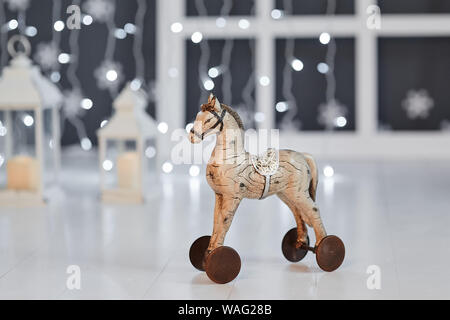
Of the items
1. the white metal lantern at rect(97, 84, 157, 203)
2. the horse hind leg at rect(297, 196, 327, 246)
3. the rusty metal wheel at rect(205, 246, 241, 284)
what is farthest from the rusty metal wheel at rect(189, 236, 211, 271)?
the white metal lantern at rect(97, 84, 157, 203)

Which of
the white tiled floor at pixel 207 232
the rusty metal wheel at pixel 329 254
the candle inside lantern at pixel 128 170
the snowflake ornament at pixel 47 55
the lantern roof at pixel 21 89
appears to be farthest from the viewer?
the snowflake ornament at pixel 47 55

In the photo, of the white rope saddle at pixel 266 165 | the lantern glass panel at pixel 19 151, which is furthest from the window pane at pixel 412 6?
the white rope saddle at pixel 266 165

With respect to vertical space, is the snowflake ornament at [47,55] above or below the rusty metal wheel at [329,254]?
above

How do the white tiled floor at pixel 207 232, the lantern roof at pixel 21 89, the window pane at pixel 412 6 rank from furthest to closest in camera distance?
1. the window pane at pixel 412 6
2. the lantern roof at pixel 21 89
3. the white tiled floor at pixel 207 232

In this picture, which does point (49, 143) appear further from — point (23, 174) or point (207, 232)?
point (207, 232)

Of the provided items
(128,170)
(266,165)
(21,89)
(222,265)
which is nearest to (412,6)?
(128,170)

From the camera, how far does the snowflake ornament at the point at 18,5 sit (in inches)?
151

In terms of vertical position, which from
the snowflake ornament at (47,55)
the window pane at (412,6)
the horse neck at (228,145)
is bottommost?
the horse neck at (228,145)

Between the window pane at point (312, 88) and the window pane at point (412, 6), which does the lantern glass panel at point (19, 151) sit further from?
the window pane at point (412, 6)

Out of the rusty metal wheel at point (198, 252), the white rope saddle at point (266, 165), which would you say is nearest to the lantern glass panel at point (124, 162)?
the rusty metal wheel at point (198, 252)

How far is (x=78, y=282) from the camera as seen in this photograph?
5.47 feet

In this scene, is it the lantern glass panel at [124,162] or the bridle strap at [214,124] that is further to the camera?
the lantern glass panel at [124,162]

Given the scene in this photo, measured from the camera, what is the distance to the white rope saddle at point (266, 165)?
167cm
